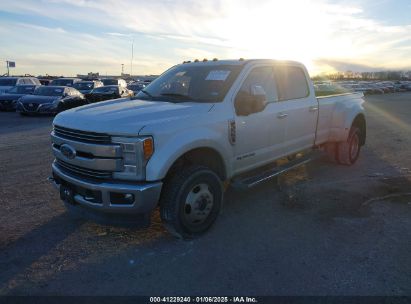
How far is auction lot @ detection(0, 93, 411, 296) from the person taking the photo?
342cm

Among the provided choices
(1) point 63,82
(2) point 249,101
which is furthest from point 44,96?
(2) point 249,101

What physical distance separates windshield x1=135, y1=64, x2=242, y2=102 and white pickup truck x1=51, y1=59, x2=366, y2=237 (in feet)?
0.05

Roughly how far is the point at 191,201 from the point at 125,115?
3.81 feet

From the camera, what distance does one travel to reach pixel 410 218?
499 centimetres

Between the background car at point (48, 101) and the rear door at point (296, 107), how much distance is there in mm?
13766

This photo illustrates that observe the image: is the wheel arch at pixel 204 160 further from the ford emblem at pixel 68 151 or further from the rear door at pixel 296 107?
the rear door at pixel 296 107

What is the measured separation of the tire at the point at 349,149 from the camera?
753 centimetres

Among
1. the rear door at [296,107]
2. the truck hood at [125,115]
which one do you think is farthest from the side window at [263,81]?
the truck hood at [125,115]

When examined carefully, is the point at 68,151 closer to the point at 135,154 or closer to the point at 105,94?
the point at 135,154

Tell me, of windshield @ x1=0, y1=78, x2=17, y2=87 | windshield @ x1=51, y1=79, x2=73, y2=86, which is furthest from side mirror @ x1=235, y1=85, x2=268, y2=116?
windshield @ x1=51, y1=79, x2=73, y2=86

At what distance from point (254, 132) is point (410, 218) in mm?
2293

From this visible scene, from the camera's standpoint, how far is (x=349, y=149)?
7574 mm

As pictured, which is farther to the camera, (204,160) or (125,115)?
(204,160)

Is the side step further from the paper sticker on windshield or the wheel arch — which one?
the paper sticker on windshield
